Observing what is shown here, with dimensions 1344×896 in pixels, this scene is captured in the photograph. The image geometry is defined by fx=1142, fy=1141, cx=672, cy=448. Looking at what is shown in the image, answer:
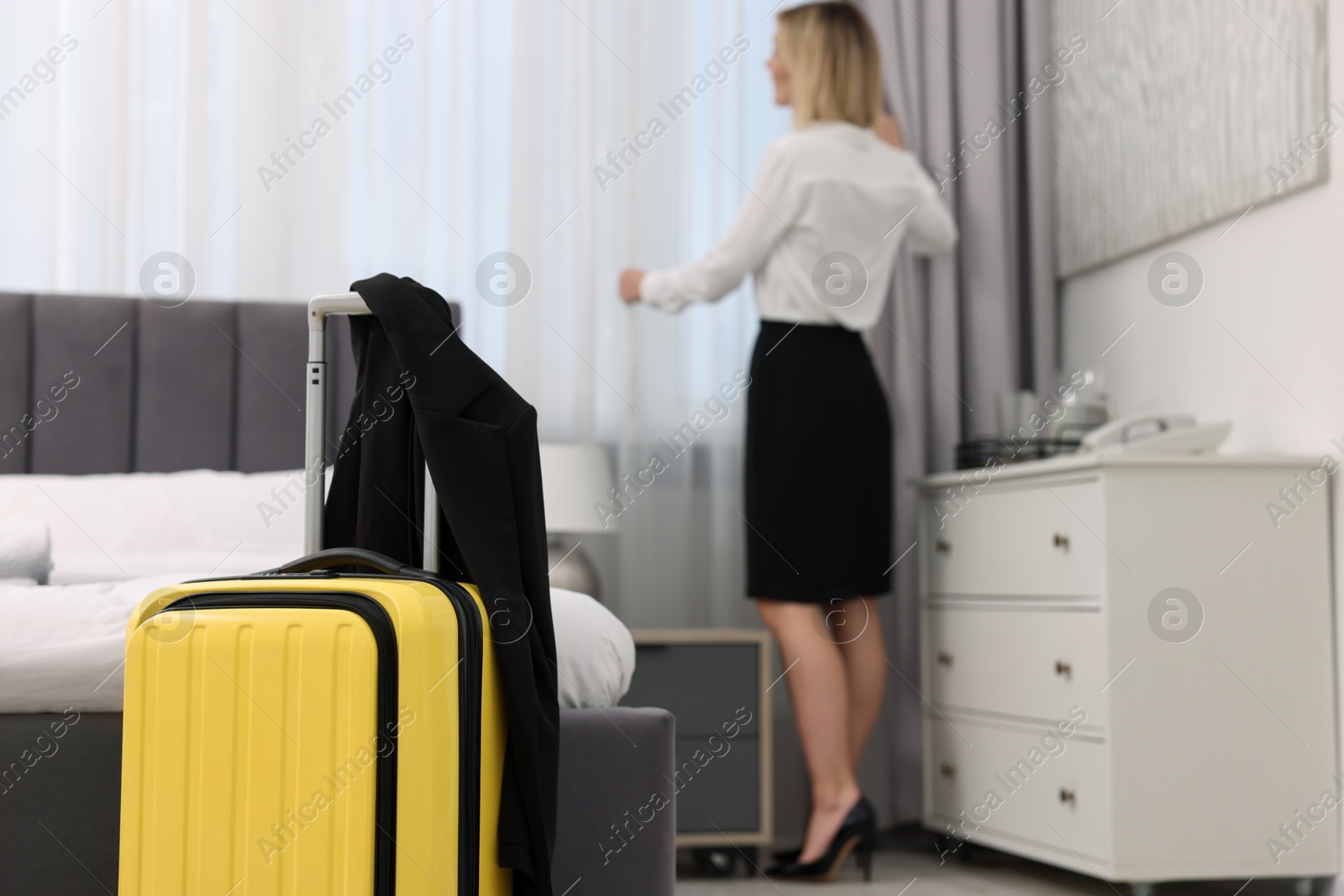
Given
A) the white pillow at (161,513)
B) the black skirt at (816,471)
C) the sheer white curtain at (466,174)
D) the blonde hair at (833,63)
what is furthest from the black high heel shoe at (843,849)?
the blonde hair at (833,63)

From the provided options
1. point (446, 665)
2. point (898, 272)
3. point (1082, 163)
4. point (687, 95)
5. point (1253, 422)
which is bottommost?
point (446, 665)

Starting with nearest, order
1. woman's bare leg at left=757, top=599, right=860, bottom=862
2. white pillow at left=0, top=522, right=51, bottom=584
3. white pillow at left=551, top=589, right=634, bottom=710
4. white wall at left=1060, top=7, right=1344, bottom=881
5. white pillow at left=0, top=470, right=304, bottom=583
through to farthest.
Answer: white pillow at left=551, top=589, right=634, bottom=710 < white pillow at left=0, top=522, right=51, bottom=584 < white wall at left=1060, top=7, right=1344, bottom=881 < white pillow at left=0, top=470, right=304, bottom=583 < woman's bare leg at left=757, top=599, right=860, bottom=862

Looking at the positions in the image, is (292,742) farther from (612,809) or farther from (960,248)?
(960,248)

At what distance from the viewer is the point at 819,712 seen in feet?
8.48

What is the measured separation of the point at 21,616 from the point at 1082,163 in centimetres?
277

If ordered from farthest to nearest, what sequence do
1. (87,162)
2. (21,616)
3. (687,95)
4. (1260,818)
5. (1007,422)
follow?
(687,95) → (87,162) → (1007,422) → (1260,818) → (21,616)

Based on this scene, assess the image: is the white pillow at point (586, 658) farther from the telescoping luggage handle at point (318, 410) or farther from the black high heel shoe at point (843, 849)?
the black high heel shoe at point (843, 849)

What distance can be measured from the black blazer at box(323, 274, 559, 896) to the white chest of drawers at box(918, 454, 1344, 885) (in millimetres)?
1292

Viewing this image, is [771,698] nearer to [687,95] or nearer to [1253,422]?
[1253,422]

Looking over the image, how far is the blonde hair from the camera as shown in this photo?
276cm

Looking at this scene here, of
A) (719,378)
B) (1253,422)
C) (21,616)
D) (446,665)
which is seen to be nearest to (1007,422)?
(1253,422)

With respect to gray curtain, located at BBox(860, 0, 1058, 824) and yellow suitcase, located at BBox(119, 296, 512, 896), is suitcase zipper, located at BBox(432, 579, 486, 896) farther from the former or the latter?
gray curtain, located at BBox(860, 0, 1058, 824)

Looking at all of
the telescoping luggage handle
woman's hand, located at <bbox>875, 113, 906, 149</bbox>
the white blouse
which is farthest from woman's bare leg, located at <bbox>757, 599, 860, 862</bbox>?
the telescoping luggage handle

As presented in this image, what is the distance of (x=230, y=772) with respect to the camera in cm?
110
